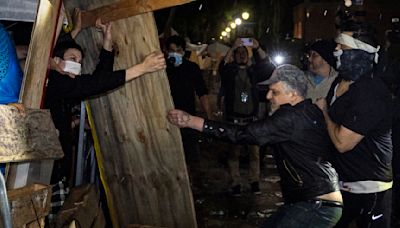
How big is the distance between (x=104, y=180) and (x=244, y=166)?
5498mm

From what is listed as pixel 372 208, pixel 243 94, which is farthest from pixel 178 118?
pixel 243 94

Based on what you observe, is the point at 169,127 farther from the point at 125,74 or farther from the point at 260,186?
the point at 260,186

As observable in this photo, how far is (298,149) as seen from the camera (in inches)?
143

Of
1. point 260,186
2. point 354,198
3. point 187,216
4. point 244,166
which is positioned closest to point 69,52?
point 187,216

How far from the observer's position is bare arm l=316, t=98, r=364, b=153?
3.70 m

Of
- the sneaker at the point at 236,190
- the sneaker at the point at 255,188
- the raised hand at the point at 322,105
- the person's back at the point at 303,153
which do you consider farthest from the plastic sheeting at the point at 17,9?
the sneaker at the point at 255,188

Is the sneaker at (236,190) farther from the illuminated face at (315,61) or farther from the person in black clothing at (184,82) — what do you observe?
the illuminated face at (315,61)

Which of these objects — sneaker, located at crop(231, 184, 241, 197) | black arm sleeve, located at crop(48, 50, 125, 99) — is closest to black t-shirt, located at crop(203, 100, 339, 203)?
black arm sleeve, located at crop(48, 50, 125, 99)

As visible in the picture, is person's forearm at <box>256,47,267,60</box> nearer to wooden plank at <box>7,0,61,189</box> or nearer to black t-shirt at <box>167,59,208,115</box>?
black t-shirt at <box>167,59,208,115</box>

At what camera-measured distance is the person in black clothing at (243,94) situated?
7.64 metres

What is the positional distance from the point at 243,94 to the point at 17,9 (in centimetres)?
468

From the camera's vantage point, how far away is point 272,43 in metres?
30.8

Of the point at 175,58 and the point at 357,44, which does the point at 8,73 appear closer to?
the point at 357,44

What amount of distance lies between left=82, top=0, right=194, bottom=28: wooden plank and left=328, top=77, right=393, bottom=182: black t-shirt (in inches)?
62.4
